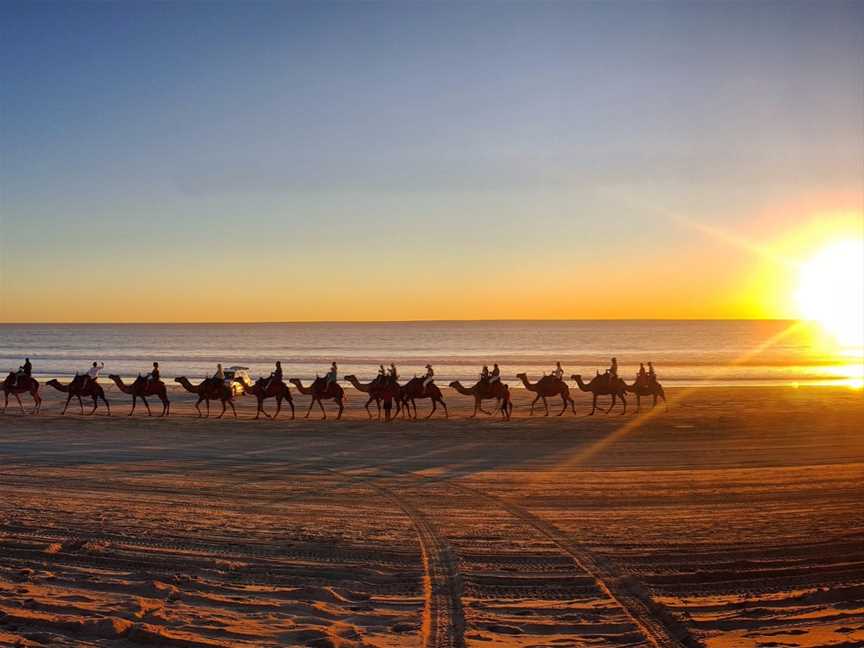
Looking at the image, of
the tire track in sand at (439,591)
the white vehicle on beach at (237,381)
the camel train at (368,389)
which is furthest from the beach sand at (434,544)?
the white vehicle on beach at (237,381)

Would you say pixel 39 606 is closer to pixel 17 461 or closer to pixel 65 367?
pixel 17 461

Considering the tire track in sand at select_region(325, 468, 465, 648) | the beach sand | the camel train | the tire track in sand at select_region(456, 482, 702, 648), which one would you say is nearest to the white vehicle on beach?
the camel train

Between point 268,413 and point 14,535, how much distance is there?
19.5 metres

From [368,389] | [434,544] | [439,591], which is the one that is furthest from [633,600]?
[368,389]

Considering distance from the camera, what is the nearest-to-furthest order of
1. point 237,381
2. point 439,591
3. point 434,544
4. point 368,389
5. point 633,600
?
point 633,600 → point 439,591 → point 434,544 → point 368,389 → point 237,381

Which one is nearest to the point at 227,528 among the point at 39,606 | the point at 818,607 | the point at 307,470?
the point at 39,606

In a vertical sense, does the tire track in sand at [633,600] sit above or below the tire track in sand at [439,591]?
above

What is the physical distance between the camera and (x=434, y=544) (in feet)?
35.0

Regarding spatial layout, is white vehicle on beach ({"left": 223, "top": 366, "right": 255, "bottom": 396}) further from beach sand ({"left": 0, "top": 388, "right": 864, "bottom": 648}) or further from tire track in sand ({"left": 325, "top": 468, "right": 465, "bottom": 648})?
tire track in sand ({"left": 325, "top": 468, "right": 465, "bottom": 648})

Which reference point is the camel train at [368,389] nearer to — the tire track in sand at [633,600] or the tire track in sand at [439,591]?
the tire track in sand at [439,591]

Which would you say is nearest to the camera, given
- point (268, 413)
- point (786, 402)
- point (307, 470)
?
point (307, 470)

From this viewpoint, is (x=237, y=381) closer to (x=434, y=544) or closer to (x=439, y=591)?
(x=434, y=544)

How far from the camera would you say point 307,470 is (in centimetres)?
1709

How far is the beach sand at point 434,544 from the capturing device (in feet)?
24.7
